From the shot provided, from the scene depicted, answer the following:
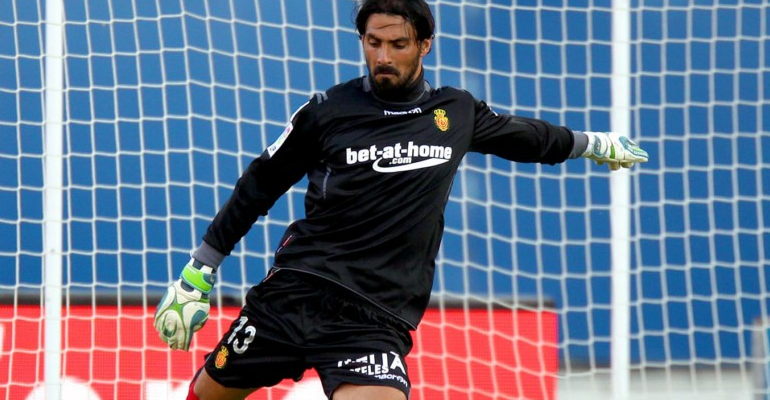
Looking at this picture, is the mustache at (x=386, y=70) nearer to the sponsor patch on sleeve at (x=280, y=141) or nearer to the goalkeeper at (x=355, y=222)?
the goalkeeper at (x=355, y=222)

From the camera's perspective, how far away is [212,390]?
4.05 meters

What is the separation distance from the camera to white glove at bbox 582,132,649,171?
170 inches

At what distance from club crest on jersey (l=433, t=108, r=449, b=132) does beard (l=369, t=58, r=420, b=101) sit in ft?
0.36

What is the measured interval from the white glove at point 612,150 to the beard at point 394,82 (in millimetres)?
713

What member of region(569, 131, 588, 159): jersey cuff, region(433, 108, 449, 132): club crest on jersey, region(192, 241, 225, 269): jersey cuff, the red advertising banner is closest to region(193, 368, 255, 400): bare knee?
region(192, 241, 225, 269): jersey cuff

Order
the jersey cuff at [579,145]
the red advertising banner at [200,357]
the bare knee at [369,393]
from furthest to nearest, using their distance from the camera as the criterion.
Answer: the red advertising banner at [200,357] < the jersey cuff at [579,145] < the bare knee at [369,393]

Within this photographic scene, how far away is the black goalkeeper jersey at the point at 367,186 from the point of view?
Answer: 390cm

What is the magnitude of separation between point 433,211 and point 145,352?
262cm

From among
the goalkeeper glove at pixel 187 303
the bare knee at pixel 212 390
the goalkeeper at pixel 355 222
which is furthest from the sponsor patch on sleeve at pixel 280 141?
the bare knee at pixel 212 390

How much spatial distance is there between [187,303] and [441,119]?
100 cm

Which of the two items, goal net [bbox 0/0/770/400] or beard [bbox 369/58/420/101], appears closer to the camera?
beard [bbox 369/58/420/101]

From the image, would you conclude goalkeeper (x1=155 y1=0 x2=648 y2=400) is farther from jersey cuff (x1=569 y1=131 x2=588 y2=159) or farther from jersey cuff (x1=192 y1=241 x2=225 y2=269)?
jersey cuff (x1=569 y1=131 x2=588 y2=159)

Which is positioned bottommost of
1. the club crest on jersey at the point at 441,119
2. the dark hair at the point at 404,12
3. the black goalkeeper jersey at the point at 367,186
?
the black goalkeeper jersey at the point at 367,186

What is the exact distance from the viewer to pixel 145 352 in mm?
6148
